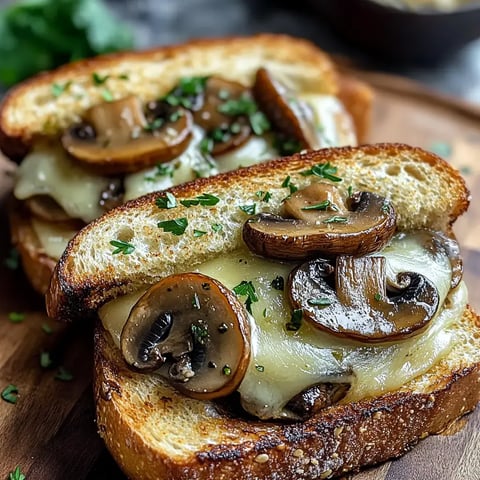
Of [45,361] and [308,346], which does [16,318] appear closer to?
[45,361]

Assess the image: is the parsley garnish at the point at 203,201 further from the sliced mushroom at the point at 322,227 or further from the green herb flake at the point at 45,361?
the green herb flake at the point at 45,361

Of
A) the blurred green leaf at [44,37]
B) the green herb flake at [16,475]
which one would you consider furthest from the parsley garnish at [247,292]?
the blurred green leaf at [44,37]

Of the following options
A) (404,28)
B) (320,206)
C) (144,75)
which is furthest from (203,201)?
(404,28)

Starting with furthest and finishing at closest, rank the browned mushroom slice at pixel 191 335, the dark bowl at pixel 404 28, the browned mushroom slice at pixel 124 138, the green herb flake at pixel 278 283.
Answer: the dark bowl at pixel 404 28, the browned mushroom slice at pixel 124 138, the green herb flake at pixel 278 283, the browned mushroom slice at pixel 191 335

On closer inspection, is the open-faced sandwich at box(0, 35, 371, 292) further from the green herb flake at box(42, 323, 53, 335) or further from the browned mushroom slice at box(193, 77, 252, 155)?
the green herb flake at box(42, 323, 53, 335)

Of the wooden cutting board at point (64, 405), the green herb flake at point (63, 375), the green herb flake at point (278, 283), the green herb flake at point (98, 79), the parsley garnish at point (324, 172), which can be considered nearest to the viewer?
the green herb flake at point (278, 283)

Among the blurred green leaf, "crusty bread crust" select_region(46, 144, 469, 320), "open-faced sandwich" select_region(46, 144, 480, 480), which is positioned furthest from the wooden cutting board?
the blurred green leaf

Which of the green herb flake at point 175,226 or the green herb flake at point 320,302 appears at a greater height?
the green herb flake at point 175,226
